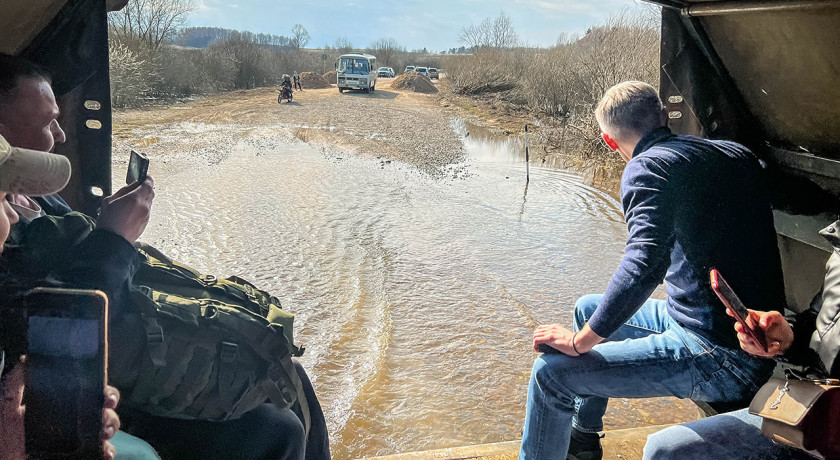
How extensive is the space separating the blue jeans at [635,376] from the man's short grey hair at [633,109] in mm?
792

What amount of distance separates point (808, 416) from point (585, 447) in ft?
3.52

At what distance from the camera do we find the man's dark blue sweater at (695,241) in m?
2.05

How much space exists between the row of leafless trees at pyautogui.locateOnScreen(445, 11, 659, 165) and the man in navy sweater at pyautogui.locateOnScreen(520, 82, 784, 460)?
13020 millimetres

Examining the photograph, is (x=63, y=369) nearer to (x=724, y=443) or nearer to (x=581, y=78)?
(x=724, y=443)

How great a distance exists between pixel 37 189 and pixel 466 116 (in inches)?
957

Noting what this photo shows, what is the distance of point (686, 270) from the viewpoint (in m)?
2.11

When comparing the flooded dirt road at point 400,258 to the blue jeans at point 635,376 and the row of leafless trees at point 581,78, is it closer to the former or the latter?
the blue jeans at point 635,376

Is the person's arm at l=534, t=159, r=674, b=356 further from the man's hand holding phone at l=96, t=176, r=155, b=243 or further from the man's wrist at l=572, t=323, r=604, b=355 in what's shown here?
the man's hand holding phone at l=96, t=176, r=155, b=243

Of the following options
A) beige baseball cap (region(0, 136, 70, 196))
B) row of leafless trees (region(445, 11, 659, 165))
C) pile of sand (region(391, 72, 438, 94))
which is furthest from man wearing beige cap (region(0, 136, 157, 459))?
pile of sand (region(391, 72, 438, 94))

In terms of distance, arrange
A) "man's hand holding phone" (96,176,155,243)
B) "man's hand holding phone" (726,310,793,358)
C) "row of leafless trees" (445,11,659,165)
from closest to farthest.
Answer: "man's hand holding phone" (96,176,155,243) → "man's hand holding phone" (726,310,793,358) → "row of leafless trees" (445,11,659,165)

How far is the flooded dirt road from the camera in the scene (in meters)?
3.97

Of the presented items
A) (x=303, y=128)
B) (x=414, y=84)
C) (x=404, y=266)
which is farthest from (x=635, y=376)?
(x=414, y=84)

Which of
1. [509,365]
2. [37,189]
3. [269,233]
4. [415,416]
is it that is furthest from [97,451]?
[269,233]

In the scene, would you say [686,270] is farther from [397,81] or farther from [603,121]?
[397,81]
